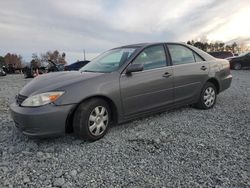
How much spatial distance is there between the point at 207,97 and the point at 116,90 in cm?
235

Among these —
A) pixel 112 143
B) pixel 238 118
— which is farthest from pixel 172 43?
→ pixel 112 143

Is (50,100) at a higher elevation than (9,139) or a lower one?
higher

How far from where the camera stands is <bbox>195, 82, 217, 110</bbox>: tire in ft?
16.8

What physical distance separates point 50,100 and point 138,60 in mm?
1632

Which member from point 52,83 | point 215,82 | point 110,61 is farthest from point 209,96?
point 52,83

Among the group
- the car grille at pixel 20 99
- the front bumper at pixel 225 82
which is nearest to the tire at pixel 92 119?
the car grille at pixel 20 99

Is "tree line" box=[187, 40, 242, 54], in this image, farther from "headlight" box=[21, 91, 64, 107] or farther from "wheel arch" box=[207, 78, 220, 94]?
"headlight" box=[21, 91, 64, 107]

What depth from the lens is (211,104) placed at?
5.30m

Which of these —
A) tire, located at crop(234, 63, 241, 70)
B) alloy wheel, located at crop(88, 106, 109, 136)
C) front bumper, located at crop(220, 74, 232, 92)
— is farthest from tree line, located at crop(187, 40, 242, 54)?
alloy wheel, located at crop(88, 106, 109, 136)

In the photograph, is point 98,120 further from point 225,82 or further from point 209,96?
point 225,82

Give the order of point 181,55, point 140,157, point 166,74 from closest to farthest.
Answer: point 140,157
point 166,74
point 181,55

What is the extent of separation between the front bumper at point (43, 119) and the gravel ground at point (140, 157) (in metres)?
0.27

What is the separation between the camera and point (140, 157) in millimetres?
3088

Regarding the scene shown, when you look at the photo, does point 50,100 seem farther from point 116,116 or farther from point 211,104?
point 211,104
